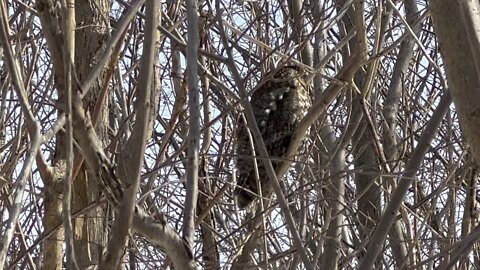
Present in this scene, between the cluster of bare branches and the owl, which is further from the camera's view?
the owl

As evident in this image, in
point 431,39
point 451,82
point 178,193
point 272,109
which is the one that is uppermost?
point 431,39

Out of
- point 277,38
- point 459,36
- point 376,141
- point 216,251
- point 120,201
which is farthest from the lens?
point 277,38

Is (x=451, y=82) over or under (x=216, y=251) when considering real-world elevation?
under

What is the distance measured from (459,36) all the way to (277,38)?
261 cm

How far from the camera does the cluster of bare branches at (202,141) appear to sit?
1.75 meters

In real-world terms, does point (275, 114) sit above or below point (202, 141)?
above

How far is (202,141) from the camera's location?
12.1ft

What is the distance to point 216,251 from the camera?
12.8 feet

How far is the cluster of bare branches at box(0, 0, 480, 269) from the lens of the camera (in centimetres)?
175

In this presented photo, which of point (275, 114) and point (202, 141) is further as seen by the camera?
point (275, 114)

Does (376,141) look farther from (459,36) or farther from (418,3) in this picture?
(418,3)

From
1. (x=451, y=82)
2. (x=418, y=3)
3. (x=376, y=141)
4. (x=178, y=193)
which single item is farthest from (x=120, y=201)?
(x=418, y=3)

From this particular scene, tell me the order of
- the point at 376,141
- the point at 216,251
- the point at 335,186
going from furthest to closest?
the point at 216,251 → the point at 335,186 → the point at 376,141

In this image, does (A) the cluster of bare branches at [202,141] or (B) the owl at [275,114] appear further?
(B) the owl at [275,114]
